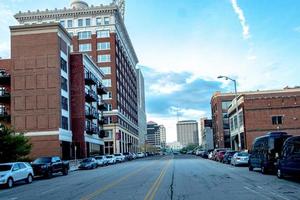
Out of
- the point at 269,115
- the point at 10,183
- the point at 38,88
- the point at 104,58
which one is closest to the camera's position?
the point at 10,183

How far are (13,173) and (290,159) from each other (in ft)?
54.6

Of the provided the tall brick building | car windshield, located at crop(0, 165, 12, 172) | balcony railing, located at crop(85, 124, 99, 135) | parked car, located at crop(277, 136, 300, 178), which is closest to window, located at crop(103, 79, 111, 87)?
the tall brick building

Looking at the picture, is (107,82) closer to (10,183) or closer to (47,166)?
(47,166)

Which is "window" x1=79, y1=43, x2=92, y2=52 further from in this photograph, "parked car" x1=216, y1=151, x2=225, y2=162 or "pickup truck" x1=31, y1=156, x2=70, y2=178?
"pickup truck" x1=31, y1=156, x2=70, y2=178

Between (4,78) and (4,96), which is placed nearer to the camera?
(4,96)

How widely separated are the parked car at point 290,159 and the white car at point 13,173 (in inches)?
620

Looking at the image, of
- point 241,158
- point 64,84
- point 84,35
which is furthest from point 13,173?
point 84,35

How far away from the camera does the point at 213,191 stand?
672 inches

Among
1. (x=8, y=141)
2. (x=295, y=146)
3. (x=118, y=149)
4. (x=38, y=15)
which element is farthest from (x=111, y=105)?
(x=295, y=146)

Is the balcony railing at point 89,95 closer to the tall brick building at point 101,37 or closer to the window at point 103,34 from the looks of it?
the tall brick building at point 101,37

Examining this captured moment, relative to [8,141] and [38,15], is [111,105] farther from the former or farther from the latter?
[8,141]

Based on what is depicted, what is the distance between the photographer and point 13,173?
2792 cm

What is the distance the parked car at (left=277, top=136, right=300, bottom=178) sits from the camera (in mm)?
20859

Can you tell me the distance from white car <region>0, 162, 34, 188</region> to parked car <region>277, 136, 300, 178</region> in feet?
51.7
